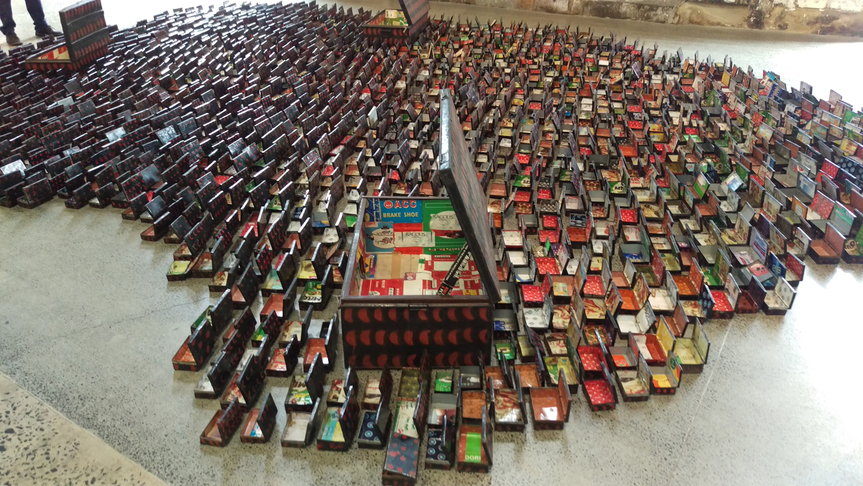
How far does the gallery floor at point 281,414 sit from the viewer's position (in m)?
2.57

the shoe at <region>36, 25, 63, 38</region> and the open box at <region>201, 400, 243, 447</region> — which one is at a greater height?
the shoe at <region>36, 25, 63, 38</region>

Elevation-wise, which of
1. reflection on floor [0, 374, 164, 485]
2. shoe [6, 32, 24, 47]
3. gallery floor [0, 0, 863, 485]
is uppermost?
shoe [6, 32, 24, 47]

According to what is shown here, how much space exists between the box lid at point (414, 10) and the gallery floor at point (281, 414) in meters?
5.43

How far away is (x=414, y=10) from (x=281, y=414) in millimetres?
7082

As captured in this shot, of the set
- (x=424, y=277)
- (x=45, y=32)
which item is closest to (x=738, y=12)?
(x=424, y=277)

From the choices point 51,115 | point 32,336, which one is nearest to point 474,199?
point 32,336

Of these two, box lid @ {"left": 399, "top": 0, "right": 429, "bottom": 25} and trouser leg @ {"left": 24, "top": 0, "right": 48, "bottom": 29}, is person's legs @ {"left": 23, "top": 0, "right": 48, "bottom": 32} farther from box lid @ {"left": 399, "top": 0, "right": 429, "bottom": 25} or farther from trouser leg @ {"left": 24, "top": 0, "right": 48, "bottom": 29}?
box lid @ {"left": 399, "top": 0, "right": 429, "bottom": 25}

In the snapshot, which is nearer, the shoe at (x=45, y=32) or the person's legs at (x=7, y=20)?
the person's legs at (x=7, y=20)

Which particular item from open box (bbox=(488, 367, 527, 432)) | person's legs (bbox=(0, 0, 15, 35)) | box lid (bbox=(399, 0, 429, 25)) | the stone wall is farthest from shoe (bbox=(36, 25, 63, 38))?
open box (bbox=(488, 367, 527, 432))

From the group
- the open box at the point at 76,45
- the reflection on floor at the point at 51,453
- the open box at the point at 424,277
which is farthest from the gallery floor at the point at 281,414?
the open box at the point at 76,45

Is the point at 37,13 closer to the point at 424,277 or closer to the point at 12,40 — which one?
the point at 12,40

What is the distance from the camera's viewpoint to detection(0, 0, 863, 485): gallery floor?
2.57 meters

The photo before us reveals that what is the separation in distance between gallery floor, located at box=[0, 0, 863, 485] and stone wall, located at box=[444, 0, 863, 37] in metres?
7.67

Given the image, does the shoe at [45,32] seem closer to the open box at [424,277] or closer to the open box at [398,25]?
the open box at [398,25]
